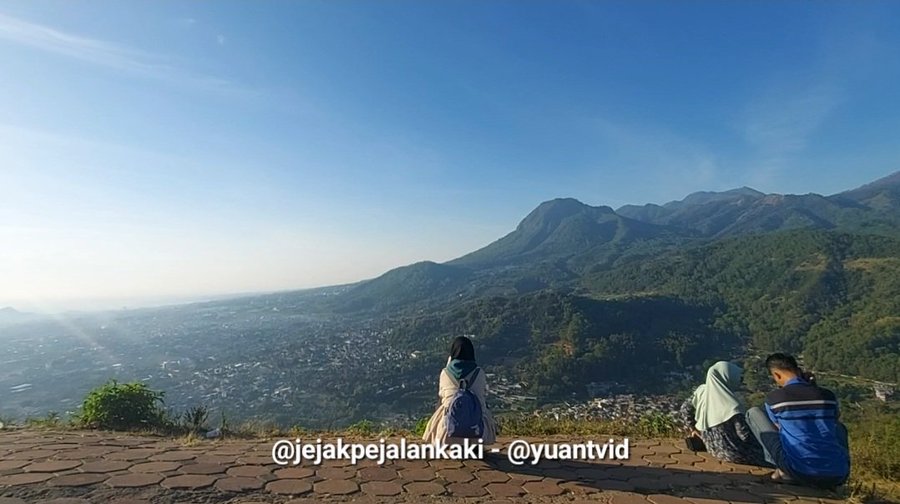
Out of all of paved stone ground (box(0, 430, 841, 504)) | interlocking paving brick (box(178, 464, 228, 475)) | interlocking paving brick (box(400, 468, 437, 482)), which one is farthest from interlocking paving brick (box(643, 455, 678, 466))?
interlocking paving brick (box(178, 464, 228, 475))

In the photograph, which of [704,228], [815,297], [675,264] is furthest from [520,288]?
[704,228]

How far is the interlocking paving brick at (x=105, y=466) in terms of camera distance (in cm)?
343

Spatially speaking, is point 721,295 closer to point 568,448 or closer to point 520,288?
point 520,288

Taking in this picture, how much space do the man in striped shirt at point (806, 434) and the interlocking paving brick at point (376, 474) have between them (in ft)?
9.78

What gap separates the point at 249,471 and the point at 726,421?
13.1ft

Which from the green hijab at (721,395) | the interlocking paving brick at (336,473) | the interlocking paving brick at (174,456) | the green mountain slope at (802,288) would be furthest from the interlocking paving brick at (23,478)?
the green mountain slope at (802,288)

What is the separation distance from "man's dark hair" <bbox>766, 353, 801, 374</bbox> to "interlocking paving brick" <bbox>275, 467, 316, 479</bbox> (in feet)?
12.3

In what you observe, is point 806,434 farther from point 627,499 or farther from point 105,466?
point 105,466

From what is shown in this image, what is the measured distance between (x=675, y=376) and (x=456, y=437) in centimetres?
3272

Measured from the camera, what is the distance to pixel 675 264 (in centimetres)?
6956

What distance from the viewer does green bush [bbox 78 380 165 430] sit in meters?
5.15

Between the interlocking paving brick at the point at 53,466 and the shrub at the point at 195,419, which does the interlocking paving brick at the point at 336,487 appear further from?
the shrub at the point at 195,419

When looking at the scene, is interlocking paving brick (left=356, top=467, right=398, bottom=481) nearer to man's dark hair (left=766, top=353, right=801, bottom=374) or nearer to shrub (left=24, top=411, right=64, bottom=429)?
man's dark hair (left=766, top=353, right=801, bottom=374)

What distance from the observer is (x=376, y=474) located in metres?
3.66
